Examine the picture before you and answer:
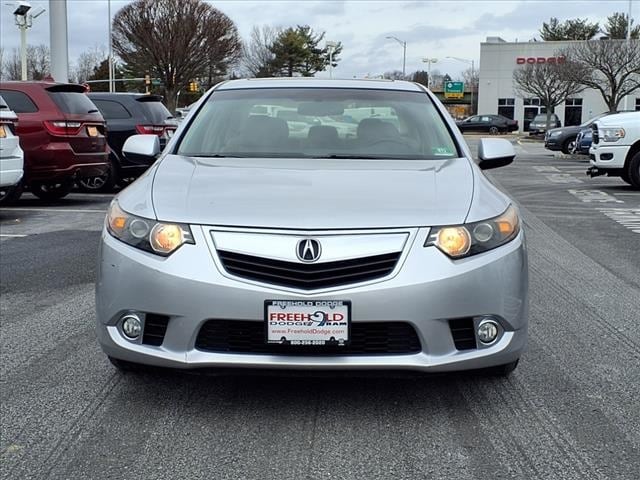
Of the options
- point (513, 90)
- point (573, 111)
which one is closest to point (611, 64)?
point (573, 111)

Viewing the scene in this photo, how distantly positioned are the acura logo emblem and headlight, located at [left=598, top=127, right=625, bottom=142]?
461 inches

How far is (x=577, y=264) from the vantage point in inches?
289

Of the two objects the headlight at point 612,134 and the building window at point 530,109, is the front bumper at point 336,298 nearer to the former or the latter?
the headlight at point 612,134

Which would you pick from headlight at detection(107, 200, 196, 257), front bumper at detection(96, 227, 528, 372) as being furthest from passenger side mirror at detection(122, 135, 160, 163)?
front bumper at detection(96, 227, 528, 372)

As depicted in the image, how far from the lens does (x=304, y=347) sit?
3242 mm

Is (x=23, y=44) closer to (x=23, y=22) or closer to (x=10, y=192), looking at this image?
(x=23, y=22)

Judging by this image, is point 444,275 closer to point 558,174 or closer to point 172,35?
point 558,174

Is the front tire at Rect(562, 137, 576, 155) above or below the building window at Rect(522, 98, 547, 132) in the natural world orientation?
below

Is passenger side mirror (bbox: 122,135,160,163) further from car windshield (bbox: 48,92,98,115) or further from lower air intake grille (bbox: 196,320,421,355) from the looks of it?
car windshield (bbox: 48,92,98,115)

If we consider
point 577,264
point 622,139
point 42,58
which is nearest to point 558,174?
point 622,139

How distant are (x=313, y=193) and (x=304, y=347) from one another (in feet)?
2.27

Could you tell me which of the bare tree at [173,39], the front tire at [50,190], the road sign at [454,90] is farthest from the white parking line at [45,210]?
the road sign at [454,90]

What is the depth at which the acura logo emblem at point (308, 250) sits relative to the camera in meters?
3.20

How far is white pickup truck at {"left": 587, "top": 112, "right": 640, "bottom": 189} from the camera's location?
1360 centimetres
